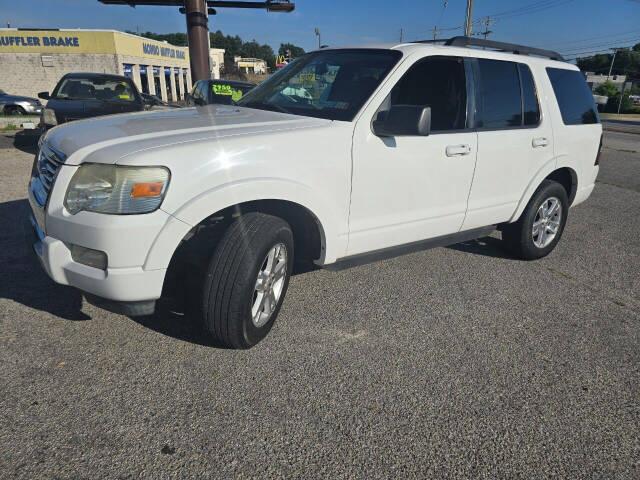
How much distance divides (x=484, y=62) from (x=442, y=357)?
8.04ft

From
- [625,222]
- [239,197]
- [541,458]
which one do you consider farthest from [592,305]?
[625,222]

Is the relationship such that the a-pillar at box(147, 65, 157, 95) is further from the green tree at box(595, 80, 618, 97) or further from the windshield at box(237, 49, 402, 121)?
the green tree at box(595, 80, 618, 97)

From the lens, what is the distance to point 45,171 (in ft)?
8.96

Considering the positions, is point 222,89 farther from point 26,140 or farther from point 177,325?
point 177,325

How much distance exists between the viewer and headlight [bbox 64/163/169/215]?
229 centimetres

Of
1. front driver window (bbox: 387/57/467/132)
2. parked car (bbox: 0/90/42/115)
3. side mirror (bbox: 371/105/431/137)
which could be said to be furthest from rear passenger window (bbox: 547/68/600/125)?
parked car (bbox: 0/90/42/115)

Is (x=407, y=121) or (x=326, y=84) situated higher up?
(x=326, y=84)

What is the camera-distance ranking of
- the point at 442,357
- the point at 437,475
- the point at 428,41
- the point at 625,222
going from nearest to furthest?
the point at 437,475 < the point at 442,357 < the point at 428,41 < the point at 625,222

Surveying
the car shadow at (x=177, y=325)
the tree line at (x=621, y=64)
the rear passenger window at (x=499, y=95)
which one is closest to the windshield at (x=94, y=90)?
the car shadow at (x=177, y=325)

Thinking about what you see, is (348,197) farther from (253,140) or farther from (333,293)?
(333,293)

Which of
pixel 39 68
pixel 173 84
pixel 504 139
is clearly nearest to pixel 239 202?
pixel 504 139

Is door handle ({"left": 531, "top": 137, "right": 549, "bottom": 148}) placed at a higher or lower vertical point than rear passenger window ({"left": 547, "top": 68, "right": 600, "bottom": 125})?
lower

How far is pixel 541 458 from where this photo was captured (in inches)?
84.6

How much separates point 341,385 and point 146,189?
146 cm
